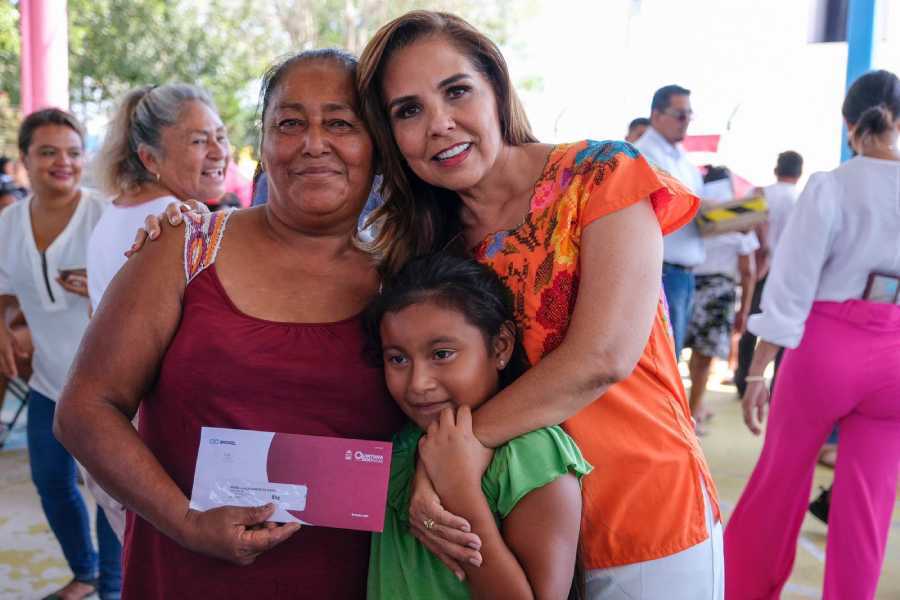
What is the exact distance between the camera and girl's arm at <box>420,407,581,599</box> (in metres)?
1.60

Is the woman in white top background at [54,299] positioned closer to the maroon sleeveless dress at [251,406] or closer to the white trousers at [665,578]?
the maroon sleeveless dress at [251,406]

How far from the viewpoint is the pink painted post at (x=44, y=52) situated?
318 inches

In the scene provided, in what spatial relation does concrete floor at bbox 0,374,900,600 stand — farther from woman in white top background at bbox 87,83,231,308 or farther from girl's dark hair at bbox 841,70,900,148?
girl's dark hair at bbox 841,70,900,148

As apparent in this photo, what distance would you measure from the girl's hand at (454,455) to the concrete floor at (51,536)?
2.88m

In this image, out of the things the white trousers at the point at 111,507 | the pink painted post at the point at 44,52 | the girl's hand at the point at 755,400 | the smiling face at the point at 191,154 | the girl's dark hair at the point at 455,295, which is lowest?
the white trousers at the point at 111,507

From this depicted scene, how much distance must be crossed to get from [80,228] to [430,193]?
2463mm

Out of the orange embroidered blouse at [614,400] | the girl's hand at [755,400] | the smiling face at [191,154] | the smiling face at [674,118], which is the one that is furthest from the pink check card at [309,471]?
the smiling face at [674,118]

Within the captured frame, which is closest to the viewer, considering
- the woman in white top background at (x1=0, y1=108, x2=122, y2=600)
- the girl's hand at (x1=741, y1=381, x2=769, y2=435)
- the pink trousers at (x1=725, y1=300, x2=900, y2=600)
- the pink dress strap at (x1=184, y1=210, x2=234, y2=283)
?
the pink dress strap at (x1=184, y1=210, x2=234, y2=283)

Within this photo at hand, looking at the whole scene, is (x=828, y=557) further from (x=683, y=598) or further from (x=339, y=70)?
(x=339, y=70)

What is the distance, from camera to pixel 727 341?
6590 millimetres

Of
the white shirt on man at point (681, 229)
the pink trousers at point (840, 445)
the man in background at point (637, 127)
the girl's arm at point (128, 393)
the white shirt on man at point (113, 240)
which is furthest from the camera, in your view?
the man in background at point (637, 127)

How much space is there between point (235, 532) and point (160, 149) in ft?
6.53

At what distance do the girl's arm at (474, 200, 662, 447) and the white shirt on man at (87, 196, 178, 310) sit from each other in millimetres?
1707

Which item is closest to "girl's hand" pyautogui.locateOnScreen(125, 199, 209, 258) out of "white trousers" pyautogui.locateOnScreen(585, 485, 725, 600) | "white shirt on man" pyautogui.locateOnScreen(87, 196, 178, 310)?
"white shirt on man" pyautogui.locateOnScreen(87, 196, 178, 310)
